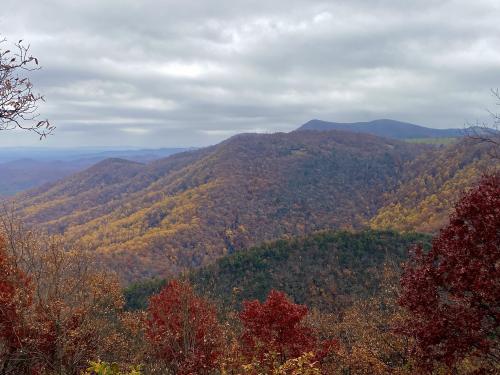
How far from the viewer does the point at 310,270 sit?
Answer: 126 metres

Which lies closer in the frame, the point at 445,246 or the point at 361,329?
the point at 445,246

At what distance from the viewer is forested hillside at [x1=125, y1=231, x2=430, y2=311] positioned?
362ft

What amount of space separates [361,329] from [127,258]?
162391 mm

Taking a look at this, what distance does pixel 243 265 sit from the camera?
13238cm

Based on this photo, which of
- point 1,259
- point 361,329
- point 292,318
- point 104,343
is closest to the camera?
point 1,259

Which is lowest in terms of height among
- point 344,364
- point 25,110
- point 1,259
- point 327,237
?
point 327,237

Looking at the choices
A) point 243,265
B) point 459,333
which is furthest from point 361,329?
point 243,265

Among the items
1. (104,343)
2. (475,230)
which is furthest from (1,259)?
(475,230)

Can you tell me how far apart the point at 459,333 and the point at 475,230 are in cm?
352

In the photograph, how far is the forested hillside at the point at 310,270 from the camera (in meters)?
110

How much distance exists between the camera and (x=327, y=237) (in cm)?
14125

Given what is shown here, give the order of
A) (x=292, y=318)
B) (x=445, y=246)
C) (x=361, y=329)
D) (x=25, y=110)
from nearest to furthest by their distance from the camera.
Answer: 1. (x=25, y=110)
2. (x=445, y=246)
3. (x=292, y=318)
4. (x=361, y=329)

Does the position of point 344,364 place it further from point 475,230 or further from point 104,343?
point 475,230

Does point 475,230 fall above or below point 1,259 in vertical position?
above
